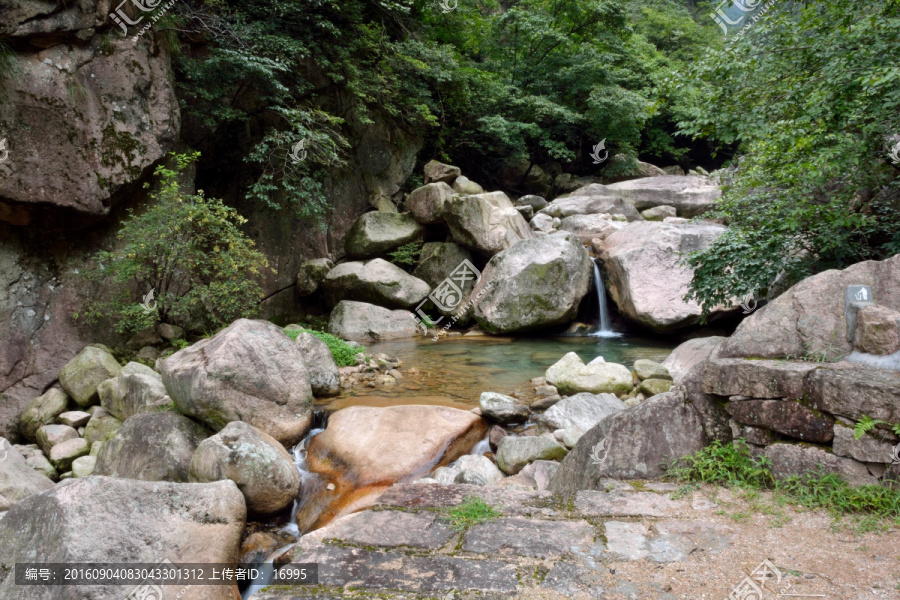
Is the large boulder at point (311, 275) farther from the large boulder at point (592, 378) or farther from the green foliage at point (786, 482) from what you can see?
the green foliage at point (786, 482)

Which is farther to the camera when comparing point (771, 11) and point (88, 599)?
point (771, 11)

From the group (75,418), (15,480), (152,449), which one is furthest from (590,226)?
(15,480)

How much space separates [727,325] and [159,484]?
984 cm

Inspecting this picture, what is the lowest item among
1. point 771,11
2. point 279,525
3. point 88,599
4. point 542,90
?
point 279,525

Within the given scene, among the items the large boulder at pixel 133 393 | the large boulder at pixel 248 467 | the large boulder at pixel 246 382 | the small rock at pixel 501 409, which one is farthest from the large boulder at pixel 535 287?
the large boulder at pixel 248 467

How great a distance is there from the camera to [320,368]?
24.3 ft

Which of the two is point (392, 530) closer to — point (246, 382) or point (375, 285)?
point (246, 382)

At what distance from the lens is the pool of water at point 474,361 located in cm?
729

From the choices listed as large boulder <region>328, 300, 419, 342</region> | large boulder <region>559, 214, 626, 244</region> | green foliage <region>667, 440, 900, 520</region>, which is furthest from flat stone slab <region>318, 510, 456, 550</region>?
large boulder <region>559, 214, 626, 244</region>

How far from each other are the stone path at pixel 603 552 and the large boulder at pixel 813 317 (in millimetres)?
1035

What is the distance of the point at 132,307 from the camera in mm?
7750

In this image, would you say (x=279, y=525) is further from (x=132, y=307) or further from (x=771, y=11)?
(x=771, y=11)

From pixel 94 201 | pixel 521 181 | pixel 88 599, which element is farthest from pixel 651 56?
pixel 88 599

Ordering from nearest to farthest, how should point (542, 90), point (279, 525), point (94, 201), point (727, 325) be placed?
point (279, 525)
point (94, 201)
point (727, 325)
point (542, 90)
